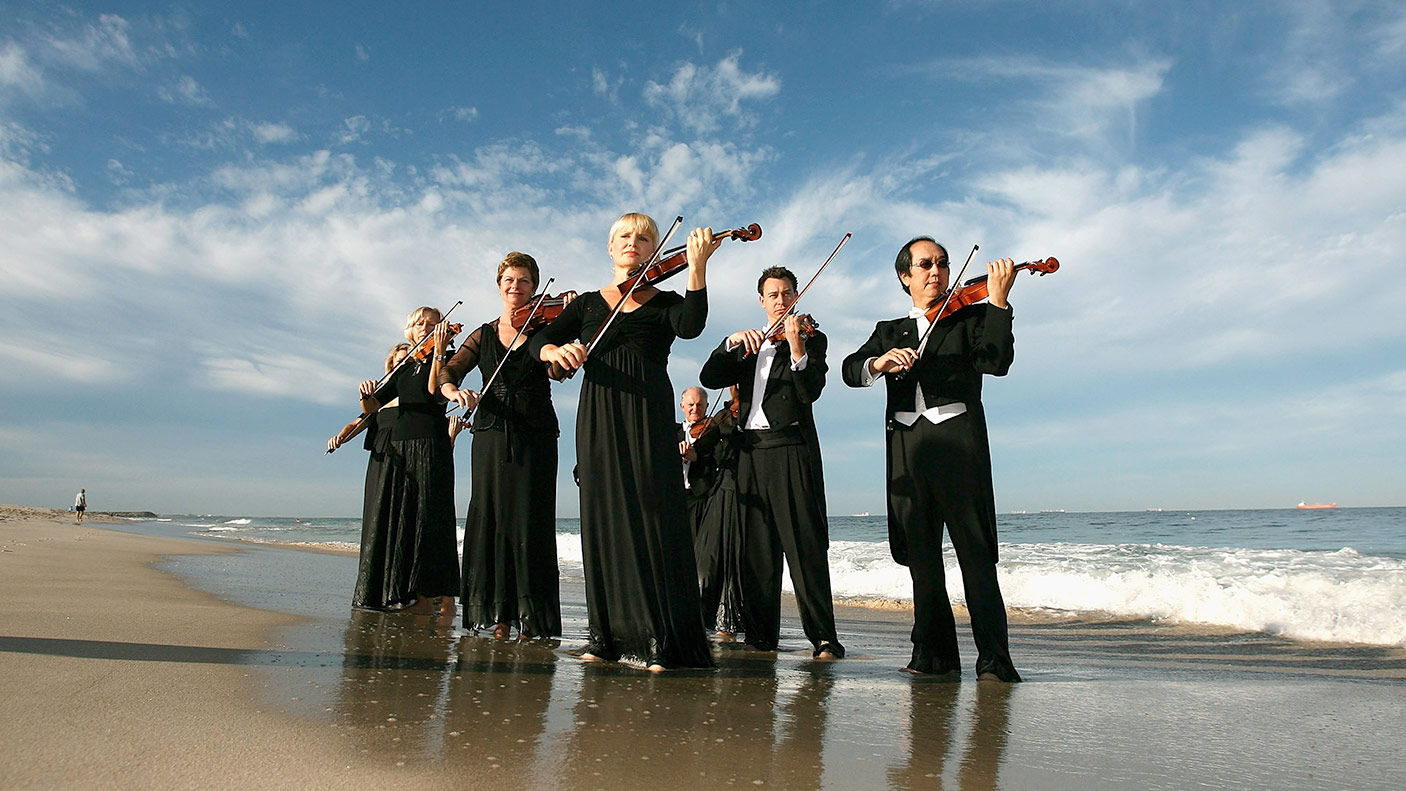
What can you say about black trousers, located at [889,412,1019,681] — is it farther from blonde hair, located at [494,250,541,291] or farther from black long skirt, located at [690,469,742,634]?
blonde hair, located at [494,250,541,291]

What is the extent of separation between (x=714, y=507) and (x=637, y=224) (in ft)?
7.25

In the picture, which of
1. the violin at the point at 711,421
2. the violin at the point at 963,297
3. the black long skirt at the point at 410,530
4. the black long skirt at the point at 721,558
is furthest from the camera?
the violin at the point at 711,421

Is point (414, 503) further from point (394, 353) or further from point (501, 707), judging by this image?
point (501, 707)

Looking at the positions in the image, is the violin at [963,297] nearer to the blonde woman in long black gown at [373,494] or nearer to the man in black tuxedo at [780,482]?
the man in black tuxedo at [780,482]

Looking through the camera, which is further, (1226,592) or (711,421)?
(1226,592)

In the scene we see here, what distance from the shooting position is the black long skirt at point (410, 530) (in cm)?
495

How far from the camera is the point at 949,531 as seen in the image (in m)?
3.40

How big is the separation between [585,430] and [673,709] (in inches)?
50.2

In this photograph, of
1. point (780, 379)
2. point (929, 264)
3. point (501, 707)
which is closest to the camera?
point (501, 707)

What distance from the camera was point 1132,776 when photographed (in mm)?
1891

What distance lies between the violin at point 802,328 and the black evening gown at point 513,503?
120 cm

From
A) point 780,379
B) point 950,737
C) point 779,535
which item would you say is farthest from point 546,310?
point 950,737

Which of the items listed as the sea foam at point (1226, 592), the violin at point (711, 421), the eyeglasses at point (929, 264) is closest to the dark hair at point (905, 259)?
the eyeglasses at point (929, 264)

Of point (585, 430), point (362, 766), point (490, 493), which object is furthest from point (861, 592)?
point (362, 766)
